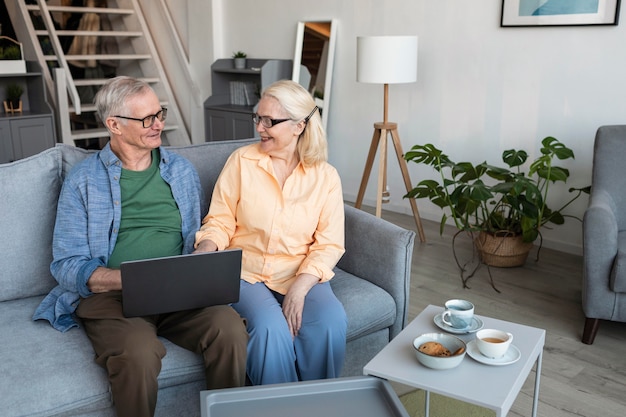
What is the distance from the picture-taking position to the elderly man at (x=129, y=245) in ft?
5.70

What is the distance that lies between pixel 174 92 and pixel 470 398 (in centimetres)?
576

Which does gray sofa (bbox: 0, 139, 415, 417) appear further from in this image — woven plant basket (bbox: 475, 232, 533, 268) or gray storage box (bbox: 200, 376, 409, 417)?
woven plant basket (bbox: 475, 232, 533, 268)

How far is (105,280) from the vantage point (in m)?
1.91

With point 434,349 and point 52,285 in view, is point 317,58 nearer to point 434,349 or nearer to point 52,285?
point 52,285

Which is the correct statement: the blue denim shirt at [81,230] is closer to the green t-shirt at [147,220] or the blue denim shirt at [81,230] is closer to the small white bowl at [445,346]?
the green t-shirt at [147,220]

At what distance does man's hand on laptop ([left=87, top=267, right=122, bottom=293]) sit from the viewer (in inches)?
75.1

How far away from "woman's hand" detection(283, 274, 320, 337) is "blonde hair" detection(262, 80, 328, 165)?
1.35ft

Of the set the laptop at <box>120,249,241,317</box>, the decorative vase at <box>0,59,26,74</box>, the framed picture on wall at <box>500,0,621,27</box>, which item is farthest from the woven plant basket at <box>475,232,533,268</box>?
the decorative vase at <box>0,59,26,74</box>

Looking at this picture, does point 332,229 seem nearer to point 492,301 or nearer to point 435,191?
point 492,301

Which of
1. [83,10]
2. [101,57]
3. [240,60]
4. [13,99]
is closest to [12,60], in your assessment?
[13,99]

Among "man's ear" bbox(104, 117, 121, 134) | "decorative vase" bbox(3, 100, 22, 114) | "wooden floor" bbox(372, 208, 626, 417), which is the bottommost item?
"wooden floor" bbox(372, 208, 626, 417)

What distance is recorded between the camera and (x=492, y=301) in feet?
10.4

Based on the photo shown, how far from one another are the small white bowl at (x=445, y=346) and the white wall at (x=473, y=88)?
240 centimetres

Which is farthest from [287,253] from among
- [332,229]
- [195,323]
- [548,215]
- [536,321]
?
[548,215]
